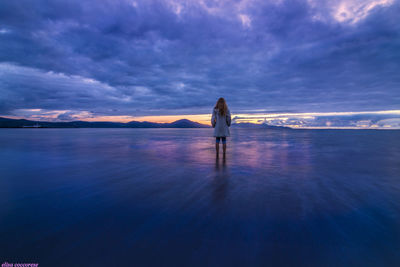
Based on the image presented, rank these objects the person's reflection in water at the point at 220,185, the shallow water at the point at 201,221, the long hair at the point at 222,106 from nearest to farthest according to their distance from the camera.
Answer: the shallow water at the point at 201,221, the person's reflection in water at the point at 220,185, the long hair at the point at 222,106

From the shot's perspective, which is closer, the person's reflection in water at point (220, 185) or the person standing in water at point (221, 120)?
the person's reflection in water at point (220, 185)

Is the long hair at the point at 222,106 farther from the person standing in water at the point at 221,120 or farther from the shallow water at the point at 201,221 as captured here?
the shallow water at the point at 201,221

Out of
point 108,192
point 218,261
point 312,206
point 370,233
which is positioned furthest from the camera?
point 108,192

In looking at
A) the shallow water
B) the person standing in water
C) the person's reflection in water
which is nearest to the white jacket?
the person standing in water

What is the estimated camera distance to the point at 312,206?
2908mm

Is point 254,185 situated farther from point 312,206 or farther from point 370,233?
point 370,233

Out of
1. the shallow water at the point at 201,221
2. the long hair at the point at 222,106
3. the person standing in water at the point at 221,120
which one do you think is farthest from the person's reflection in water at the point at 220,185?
the long hair at the point at 222,106

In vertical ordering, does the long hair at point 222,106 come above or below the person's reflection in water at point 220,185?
above

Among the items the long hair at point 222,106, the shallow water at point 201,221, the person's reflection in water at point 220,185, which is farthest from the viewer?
→ the long hair at point 222,106

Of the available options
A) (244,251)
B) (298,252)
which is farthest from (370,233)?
(244,251)

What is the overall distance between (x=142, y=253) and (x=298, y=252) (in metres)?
1.54

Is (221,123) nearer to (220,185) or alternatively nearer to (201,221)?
(220,185)

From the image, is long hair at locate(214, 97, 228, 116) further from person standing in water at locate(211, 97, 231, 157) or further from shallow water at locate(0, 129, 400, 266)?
shallow water at locate(0, 129, 400, 266)

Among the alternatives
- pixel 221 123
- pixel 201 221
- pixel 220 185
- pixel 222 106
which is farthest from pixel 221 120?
pixel 201 221
